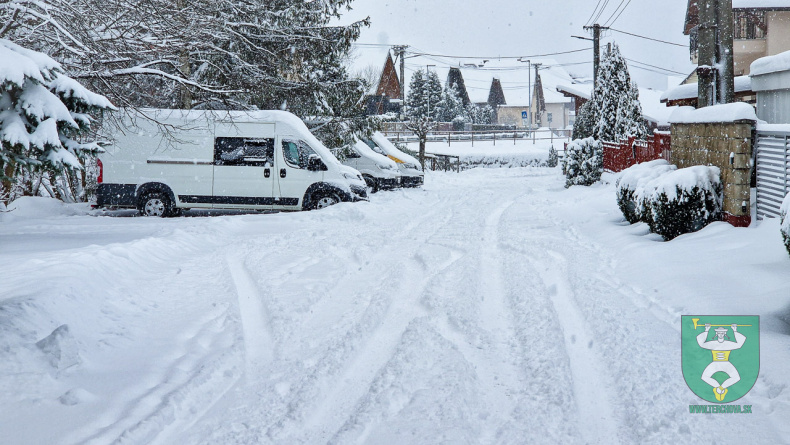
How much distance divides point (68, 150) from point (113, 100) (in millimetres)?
4258

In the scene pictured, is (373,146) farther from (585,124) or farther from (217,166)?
(585,124)

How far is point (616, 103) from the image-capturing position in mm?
23344

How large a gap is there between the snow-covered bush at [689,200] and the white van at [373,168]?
11940 mm

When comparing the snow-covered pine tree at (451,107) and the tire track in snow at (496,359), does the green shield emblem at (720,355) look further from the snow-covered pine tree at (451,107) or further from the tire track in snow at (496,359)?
the snow-covered pine tree at (451,107)

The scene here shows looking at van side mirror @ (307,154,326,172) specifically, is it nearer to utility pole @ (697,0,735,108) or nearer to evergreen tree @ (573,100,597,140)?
utility pole @ (697,0,735,108)

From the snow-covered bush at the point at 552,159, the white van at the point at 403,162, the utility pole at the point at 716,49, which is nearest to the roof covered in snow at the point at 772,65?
the utility pole at the point at 716,49

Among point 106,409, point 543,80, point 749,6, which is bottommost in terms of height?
point 106,409

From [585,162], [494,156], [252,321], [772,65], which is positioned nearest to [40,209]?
[252,321]

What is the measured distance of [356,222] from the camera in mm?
13797

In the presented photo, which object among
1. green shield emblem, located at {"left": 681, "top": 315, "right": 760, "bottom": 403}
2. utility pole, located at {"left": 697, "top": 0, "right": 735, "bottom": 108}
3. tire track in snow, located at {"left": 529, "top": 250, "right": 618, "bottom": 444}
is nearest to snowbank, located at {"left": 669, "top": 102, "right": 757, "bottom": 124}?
utility pole, located at {"left": 697, "top": 0, "right": 735, "bottom": 108}

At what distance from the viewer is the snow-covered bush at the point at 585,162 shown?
22.1 metres

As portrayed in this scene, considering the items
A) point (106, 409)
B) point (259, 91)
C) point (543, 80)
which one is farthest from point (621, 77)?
point (543, 80)

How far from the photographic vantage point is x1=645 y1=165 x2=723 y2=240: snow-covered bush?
9.67 metres

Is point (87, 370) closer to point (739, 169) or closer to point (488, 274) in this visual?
point (488, 274)
